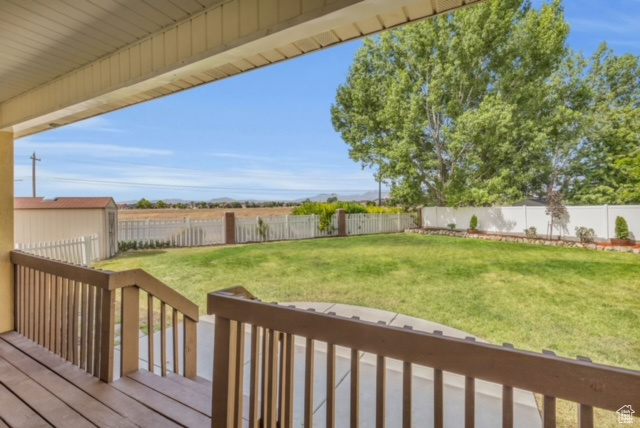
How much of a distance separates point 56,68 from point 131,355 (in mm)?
2096

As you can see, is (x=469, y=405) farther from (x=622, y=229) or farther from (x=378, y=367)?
(x=622, y=229)

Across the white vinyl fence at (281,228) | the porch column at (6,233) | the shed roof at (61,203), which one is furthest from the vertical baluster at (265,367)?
the white vinyl fence at (281,228)

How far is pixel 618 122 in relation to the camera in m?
12.8

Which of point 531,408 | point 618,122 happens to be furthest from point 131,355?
point 618,122

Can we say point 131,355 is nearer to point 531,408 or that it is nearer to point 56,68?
point 56,68

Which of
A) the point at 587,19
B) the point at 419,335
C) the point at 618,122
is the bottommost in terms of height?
the point at 419,335

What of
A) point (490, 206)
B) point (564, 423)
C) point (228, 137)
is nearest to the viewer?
point (564, 423)

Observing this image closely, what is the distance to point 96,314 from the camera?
2.13 m

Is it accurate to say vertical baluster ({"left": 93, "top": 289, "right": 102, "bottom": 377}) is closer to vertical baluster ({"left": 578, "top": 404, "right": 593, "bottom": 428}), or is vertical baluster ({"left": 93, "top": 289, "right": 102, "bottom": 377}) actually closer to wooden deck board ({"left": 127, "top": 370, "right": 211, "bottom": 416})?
wooden deck board ({"left": 127, "top": 370, "right": 211, "bottom": 416})

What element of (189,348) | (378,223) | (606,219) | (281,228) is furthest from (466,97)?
(189,348)

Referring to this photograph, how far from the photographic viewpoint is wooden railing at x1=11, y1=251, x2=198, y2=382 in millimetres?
2061

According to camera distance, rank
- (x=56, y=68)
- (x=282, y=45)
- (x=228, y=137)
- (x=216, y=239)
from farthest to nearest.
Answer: (x=228, y=137)
(x=216, y=239)
(x=56, y=68)
(x=282, y=45)

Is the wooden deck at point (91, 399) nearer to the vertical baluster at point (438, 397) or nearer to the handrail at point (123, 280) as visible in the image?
the handrail at point (123, 280)

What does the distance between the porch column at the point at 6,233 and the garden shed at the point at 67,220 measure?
4.08 m
